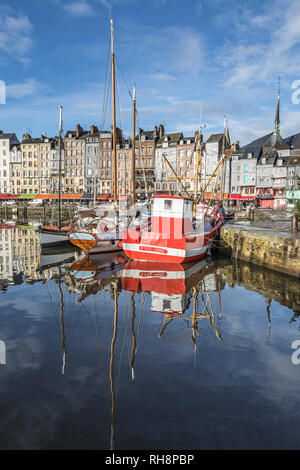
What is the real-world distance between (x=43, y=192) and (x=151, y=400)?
7318 cm

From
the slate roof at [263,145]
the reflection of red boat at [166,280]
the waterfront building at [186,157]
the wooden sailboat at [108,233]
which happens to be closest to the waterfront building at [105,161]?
the waterfront building at [186,157]

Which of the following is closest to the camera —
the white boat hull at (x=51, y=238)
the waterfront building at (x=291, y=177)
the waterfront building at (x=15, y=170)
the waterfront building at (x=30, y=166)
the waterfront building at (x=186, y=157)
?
the white boat hull at (x=51, y=238)

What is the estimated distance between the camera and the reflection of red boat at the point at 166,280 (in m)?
11.9

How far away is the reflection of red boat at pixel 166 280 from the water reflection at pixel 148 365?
11 centimetres

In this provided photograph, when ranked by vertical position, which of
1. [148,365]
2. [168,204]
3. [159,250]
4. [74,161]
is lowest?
[148,365]

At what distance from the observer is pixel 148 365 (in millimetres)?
7305

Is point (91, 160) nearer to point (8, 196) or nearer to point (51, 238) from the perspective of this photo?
point (8, 196)

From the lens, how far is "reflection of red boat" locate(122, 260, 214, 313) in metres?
11.9

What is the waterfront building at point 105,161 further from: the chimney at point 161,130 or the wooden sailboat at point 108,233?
the wooden sailboat at point 108,233

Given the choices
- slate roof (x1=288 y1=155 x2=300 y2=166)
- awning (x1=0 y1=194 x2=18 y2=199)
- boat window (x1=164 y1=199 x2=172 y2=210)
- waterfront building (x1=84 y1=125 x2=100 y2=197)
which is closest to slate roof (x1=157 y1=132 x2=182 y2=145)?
waterfront building (x1=84 y1=125 x2=100 y2=197)

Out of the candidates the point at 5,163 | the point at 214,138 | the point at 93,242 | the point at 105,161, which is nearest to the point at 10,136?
the point at 5,163

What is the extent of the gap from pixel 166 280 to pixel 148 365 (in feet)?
26.3

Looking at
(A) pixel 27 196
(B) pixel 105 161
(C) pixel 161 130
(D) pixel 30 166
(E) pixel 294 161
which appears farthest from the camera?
(D) pixel 30 166
